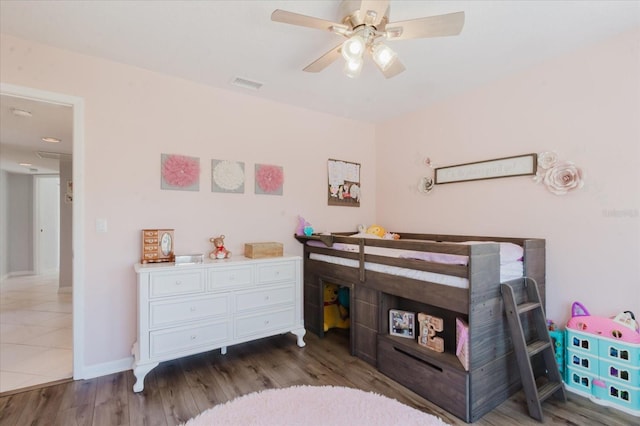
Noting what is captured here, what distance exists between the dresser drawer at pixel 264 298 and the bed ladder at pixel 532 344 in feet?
5.69

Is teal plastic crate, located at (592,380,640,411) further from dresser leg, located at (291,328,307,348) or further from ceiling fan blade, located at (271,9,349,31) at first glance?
ceiling fan blade, located at (271,9,349,31)

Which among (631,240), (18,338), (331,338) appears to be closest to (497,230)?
(631,240)

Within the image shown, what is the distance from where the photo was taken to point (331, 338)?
121 inches

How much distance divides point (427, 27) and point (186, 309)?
7.99 ft

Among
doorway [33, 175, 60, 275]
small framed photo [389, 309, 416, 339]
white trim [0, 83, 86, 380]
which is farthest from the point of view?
doorway [33, 175, 60, 275]

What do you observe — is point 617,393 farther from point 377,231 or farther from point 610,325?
point 377,231

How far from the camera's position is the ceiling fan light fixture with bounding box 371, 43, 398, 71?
1.72 m

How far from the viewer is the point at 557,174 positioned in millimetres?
2271

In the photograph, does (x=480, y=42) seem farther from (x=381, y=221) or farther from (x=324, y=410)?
(x=324, y=410)

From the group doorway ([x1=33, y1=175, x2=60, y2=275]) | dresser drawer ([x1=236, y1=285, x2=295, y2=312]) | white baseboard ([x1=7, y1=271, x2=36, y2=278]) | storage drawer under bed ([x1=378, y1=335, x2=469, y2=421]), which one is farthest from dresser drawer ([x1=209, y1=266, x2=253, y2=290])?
white baseboard ([x1=7, y1=271, x2=36, y2=278])

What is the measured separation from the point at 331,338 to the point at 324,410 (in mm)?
1209

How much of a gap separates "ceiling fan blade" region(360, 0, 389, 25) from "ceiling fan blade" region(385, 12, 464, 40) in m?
0.07

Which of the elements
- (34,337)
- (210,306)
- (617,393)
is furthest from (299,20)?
(34,337)

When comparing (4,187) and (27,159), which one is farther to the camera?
(4,187)
